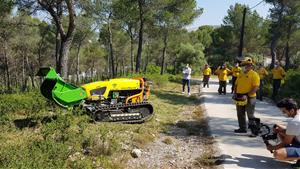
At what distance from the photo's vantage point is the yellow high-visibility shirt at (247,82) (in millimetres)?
9797

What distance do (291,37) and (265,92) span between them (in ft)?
86.5

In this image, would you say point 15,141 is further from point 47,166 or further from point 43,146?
point 47,166

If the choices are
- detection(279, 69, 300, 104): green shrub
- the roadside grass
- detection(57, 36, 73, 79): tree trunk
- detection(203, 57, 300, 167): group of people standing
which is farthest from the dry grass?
detection(279, 69, 300, 104): green shrub

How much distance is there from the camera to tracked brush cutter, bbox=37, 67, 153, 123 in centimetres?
1009

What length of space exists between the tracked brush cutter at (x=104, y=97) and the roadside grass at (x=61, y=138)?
37 centimetres

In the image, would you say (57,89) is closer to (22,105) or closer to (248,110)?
(22,105)

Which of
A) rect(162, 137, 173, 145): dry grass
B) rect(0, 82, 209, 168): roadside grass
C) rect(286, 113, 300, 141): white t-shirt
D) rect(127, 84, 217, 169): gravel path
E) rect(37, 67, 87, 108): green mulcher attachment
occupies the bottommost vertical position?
rect(127, 84, 217, 169): gravel path

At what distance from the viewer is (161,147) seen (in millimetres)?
9227

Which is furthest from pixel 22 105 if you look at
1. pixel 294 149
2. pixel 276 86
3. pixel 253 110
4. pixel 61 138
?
pixel 276 86

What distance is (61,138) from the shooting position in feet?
26.9

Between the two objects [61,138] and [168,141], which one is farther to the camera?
[168,141]

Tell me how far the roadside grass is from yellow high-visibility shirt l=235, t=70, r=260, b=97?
2129 millimetres

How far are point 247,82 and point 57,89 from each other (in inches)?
179

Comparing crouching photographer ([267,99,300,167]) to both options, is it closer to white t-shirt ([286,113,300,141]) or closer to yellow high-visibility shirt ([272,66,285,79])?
white t-shirt ([286,113,300,141])
